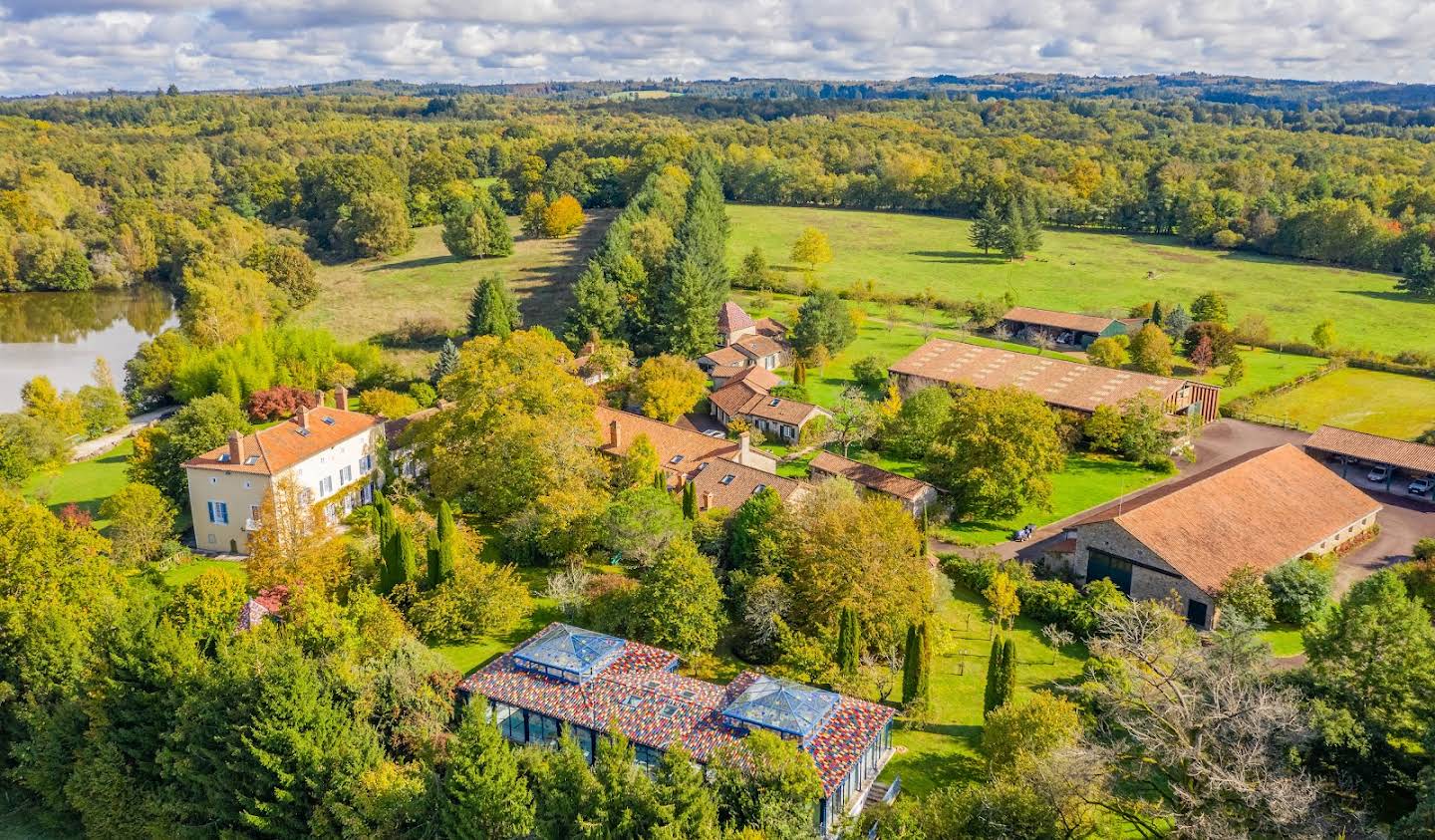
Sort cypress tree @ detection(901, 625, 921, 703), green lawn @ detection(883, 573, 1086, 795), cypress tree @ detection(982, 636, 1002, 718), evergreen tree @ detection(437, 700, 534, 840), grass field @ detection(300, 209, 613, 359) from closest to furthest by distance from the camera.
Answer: evergreen tree @ detection(437, 700, 534, 840)
green lawn @ detection(883, 573, 1086, 795)
cypress tree @ detection(982, 636, 1002, 718)
cypress tree @ detection(901, 625, 921, 703)
grass field @ detection(300, 209, 613, 359)

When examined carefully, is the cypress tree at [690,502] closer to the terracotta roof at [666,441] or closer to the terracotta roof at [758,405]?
the terracotta roof at [666,441]

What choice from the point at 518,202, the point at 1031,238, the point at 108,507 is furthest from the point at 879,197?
the point at 108,507

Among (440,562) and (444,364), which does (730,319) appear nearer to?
(444,364)

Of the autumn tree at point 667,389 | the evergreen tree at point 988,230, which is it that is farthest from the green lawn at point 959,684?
the evergreen tree at point 988,230

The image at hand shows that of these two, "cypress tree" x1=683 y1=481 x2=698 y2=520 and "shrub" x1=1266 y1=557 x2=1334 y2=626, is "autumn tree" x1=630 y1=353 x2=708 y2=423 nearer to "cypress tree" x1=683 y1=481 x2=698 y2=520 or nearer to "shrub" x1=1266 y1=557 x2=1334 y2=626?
"cypress tree" x1=683 y1=481 x2=698 y2=520

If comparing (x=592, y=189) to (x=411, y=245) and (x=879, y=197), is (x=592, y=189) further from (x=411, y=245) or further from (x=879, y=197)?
(x=879, y=197)

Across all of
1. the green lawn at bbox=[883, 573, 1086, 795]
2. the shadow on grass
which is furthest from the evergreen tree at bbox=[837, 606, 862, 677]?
the shadow on grass

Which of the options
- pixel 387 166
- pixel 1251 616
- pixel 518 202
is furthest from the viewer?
pixel 518 202
